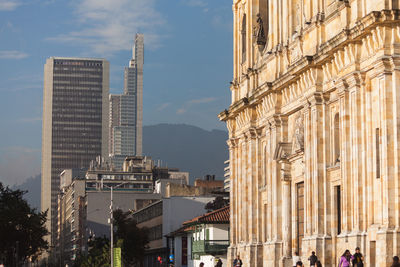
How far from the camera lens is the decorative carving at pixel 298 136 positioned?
5300 centimetres

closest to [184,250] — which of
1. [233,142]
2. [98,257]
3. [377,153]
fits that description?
[98,257]

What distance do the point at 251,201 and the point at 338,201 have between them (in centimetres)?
1503

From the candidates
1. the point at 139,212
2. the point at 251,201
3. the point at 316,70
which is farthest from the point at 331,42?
the point at 139,212

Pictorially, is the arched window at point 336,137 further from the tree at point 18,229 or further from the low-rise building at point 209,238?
the tree at point 18,229

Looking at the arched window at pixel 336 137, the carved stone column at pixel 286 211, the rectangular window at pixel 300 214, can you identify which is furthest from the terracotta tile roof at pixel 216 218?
the arched window at pixel 336 137

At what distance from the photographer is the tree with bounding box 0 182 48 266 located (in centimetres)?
11162

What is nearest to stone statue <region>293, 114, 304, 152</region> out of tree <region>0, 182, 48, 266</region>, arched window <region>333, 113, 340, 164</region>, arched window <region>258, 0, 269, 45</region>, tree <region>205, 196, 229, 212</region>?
arched window <region>333, 113, 340, 164</region>

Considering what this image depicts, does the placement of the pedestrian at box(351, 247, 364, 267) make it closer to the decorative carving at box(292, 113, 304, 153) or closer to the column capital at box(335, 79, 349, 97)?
the column capital at box(335, 79, 349, 97)

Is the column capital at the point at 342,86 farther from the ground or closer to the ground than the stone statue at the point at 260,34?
closer to the ground

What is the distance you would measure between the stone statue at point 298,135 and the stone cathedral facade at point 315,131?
7 cm

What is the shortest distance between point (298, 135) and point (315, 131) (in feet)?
13.0

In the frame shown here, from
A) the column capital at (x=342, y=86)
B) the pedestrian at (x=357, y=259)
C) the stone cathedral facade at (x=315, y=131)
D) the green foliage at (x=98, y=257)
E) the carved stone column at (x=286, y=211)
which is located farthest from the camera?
the green foliage at (x=98, y=257)

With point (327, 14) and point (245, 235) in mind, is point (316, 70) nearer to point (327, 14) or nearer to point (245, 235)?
point (327, 14)

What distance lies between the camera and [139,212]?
438 ft
